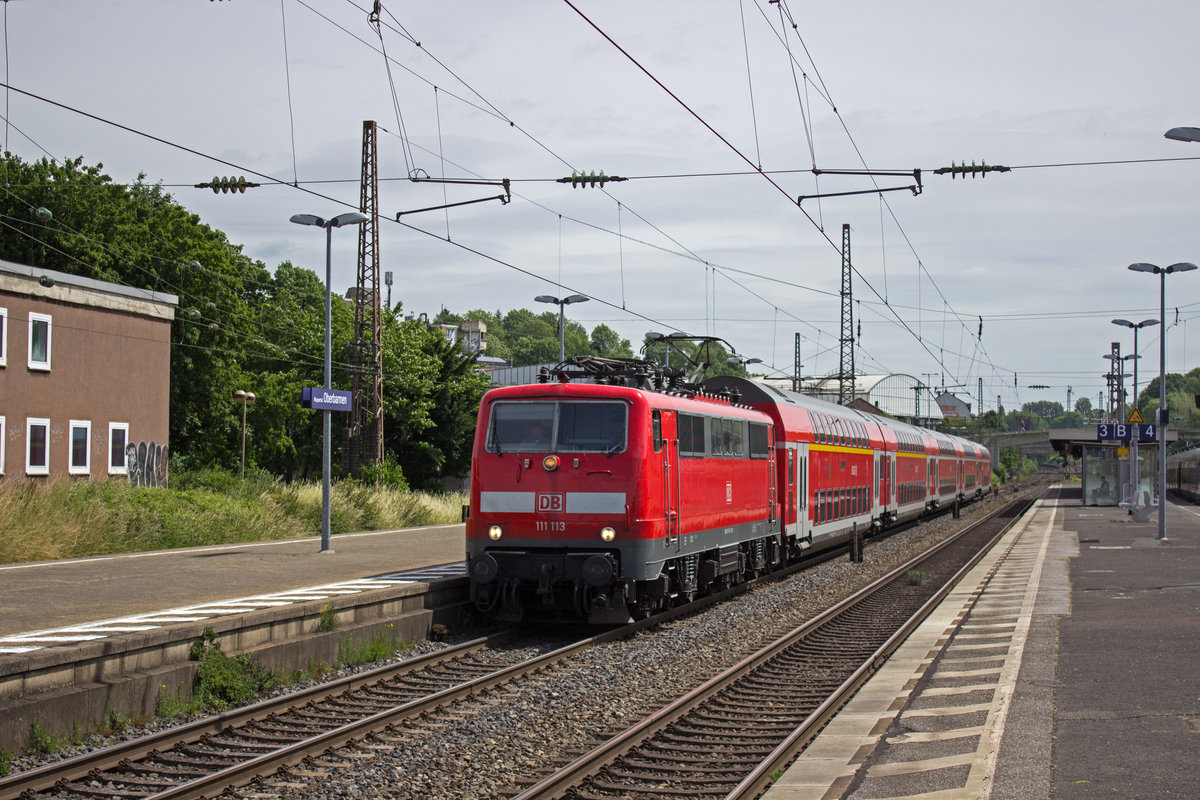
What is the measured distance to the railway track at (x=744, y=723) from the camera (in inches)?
317

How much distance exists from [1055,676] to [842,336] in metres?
37.8

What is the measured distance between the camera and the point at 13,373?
24047mm

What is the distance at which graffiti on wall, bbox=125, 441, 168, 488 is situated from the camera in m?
27.3

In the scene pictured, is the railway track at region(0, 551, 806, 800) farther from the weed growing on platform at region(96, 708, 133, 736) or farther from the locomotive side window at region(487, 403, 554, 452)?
the locomotive side window at region(487, 403, 554, 452)

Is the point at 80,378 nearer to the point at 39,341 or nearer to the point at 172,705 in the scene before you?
the point at 39,341

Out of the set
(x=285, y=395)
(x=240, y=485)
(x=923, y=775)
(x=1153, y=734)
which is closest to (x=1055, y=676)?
(x=1153, y=734)

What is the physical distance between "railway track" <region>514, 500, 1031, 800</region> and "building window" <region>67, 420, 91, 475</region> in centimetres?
1710

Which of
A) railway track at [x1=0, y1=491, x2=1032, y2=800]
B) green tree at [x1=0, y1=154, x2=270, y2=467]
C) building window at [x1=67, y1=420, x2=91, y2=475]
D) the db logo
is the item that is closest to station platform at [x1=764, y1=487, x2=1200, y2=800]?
railway track at [x1=0, y1=491, x2=1032, y2=800]

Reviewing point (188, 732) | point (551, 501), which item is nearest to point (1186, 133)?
point (551, 501)

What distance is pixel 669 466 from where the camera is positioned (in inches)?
597

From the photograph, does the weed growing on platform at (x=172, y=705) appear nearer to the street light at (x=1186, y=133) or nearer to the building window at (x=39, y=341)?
the building window at (x=39, y=341)

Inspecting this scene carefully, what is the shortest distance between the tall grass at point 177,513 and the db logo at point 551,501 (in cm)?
920

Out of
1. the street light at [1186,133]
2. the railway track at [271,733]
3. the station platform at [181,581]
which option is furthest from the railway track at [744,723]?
the street light at [1186,133]

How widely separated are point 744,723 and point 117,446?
21.0 meters
